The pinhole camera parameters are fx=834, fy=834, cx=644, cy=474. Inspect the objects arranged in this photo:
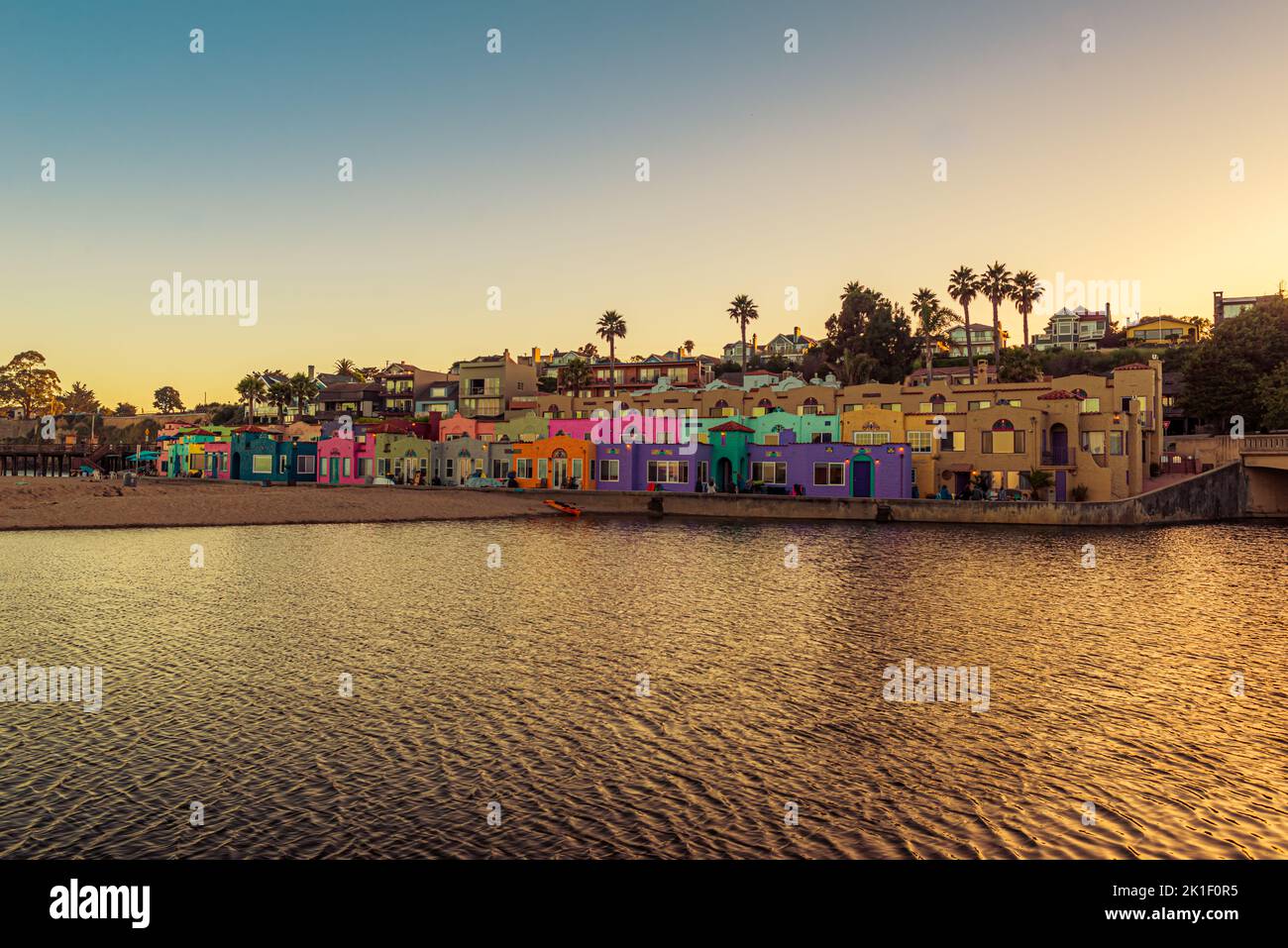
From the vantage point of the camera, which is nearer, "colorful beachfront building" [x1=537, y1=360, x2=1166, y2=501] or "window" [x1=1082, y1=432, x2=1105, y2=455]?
"colorful beachfront building" [x1=537, y1=360, x2=1166, y2=501]

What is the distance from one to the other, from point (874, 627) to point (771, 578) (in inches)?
423

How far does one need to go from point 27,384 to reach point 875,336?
18630cm

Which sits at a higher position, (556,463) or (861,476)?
(556,463)

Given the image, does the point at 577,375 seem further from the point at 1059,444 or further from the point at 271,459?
the point at 1059,444

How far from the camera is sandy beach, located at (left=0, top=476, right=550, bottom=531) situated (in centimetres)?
6197

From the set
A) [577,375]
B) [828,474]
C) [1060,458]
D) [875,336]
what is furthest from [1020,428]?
[577,375]

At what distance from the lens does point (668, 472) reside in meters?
81.7

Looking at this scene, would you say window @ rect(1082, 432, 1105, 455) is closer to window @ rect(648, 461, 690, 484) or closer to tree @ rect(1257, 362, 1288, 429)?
tree @ rect(1257, 362, 1288, 429)

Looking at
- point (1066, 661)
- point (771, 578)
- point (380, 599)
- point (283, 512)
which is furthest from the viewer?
point (283, 512)

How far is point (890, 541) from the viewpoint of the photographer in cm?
5353

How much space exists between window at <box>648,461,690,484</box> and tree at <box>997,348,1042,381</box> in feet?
145

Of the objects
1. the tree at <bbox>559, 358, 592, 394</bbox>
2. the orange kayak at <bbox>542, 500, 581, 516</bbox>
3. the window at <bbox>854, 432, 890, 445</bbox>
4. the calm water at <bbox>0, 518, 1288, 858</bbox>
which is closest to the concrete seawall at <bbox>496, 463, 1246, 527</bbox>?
the orange kayak at <bbox>542, 500, 581, 516</bbox>
